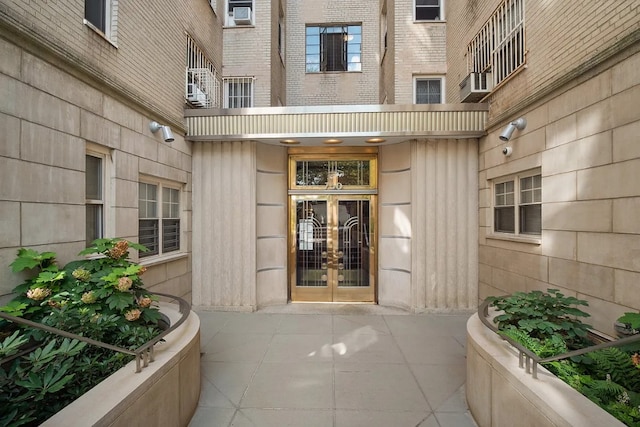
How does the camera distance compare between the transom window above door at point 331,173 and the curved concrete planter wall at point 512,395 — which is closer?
the curved concrete planter wall at point 512,395

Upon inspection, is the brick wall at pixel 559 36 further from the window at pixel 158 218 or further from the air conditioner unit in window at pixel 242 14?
the window at pixel 158 218

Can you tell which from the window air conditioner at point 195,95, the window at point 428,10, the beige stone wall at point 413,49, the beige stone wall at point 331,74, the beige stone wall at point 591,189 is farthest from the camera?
the beige stone wall at point 331,74

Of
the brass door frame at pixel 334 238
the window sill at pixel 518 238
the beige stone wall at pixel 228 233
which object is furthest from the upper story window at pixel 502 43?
the beige stone wall at pixel 228 233

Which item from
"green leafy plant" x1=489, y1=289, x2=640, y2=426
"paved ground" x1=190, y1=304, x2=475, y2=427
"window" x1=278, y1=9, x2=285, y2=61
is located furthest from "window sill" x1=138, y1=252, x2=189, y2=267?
"window" x1=278, y1=9, x2=285, y2=61

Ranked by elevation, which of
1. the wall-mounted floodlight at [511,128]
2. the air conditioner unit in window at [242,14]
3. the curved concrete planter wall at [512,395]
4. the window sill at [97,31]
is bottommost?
the curved concrete planter wall at [512,395]

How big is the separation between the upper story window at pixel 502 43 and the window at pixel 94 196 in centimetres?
669

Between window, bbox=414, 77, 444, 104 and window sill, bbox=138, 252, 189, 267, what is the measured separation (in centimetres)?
744

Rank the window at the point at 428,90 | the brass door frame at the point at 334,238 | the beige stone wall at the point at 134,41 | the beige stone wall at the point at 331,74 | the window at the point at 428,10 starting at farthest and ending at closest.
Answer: the beige stone wall at the point at 331,74
the window at the point at 428,90
the window at the point at 428,10
the brass door frame at the point at 334,238
the beige stone wall at the point at 134,41

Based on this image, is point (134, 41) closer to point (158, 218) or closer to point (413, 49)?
point (158, 218)

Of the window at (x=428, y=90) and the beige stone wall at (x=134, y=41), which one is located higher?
the window at (x=428, y=90)

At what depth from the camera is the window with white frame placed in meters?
4.20

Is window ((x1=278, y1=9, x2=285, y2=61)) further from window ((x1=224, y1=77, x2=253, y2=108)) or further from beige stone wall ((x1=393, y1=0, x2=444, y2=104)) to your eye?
beige stone wall ((x1=393, y1=0, x2=444, y2=104))

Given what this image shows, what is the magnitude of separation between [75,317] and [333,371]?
2939mm

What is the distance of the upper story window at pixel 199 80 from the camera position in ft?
21.7
